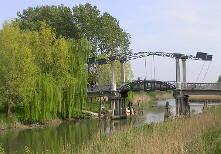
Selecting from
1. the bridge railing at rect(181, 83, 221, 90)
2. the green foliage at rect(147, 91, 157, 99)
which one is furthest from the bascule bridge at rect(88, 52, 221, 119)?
the green foliage at rect(147, 91, 157, 99)

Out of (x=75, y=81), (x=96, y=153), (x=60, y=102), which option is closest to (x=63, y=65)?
(x=75, y=81)

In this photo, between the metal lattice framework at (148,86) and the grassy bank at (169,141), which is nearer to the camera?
the grassy bank at (169,141)

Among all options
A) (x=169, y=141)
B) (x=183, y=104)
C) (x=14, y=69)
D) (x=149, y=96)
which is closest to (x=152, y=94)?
(x=149, y=96)

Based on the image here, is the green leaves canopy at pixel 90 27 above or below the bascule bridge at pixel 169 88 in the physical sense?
above

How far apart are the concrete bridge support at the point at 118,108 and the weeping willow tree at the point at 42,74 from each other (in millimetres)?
5722

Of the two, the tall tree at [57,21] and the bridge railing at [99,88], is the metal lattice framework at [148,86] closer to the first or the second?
the bridge railing at [99,88]

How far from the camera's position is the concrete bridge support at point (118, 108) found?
49500 mm

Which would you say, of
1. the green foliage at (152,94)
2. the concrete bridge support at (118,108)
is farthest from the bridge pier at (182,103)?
the green foliage at (152,94)

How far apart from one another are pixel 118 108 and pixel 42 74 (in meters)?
13.6

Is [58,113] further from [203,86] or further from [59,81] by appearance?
[203,86]

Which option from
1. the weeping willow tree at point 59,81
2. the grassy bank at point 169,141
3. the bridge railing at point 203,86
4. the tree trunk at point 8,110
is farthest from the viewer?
the bridge railing at point 203,86

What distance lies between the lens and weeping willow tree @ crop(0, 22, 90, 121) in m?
36.7

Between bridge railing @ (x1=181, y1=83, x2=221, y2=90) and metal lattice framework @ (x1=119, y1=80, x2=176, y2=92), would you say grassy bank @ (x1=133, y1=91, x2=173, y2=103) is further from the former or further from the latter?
bridge railing @ (x1=181, y1=83, x2=221, y2=90)

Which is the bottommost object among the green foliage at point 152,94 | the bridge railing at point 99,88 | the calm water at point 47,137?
the calm water at point 47,137
